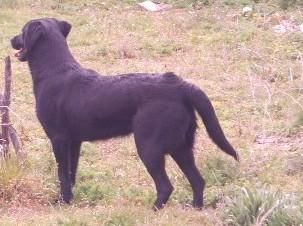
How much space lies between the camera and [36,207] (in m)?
6.55

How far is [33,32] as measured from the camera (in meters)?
6.91

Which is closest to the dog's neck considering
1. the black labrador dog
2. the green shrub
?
the black labrador dog

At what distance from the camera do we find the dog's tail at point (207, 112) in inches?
247

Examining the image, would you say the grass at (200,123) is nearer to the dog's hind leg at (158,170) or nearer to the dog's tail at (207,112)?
the dog's hind leg at (158,170)

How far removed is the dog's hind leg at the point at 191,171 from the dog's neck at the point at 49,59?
1220mm

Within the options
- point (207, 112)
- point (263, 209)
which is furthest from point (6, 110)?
point (263, 209)

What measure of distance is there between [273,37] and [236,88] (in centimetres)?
318

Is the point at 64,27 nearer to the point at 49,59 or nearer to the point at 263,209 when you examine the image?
the point at 49,59

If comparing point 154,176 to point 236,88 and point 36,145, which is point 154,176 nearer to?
point 36,145

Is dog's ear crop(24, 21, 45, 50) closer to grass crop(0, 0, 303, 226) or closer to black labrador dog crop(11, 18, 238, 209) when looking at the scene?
black labrador dog crop(11, 18, 238, 209)

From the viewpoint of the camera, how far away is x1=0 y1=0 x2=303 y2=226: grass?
238 inches

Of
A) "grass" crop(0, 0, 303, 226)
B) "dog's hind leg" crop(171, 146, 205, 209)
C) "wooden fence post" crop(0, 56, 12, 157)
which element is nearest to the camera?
"grass" crop(0, 0, 303, 226)

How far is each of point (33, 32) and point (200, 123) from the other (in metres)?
2.34

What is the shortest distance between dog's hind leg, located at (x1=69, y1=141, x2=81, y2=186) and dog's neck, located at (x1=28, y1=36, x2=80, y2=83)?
0.64m
